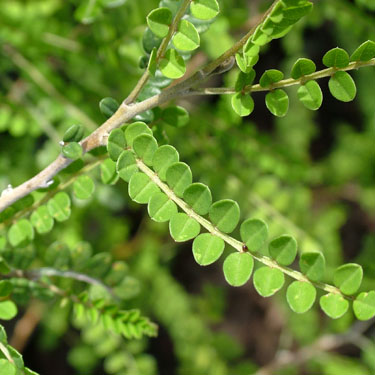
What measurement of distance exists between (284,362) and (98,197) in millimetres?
1018

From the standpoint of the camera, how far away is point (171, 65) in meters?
0.65

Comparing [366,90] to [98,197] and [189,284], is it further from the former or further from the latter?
[98,197]

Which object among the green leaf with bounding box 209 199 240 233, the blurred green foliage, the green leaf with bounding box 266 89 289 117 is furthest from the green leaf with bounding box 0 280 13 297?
the green leaf with bounding box 266 89 289 117

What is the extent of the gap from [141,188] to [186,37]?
0.19 metres

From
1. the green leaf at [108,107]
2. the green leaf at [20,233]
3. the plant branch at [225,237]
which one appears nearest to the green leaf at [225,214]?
the plant branch at [225,237]

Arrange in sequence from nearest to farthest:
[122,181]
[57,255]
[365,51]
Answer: [365,51] < [57,255] < [122,181]

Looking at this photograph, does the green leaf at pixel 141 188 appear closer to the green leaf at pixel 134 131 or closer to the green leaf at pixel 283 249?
the green leaf at pixel 134 131

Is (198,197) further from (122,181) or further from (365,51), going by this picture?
(122,181)

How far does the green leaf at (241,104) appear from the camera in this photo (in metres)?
0.64

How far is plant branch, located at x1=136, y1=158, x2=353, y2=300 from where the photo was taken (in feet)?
1.99

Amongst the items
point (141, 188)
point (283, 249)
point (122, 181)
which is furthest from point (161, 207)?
point (122, 181)

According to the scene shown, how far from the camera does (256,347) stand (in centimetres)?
271

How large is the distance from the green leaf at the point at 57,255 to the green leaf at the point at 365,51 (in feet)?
1.82

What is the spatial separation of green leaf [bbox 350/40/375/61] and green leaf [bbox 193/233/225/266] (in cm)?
26
